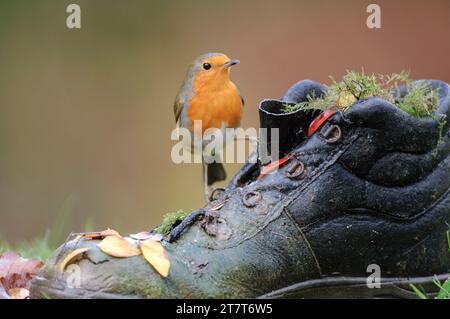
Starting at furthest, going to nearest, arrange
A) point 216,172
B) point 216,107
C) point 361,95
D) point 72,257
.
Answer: point 216,172 → point 216,107 → point 361,95 → point 72,257

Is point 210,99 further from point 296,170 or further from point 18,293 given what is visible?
point 18,293

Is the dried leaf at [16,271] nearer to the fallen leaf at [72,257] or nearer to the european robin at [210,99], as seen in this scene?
the fallen leaf at [72,257]

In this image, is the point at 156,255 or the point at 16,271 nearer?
the point at 156,255

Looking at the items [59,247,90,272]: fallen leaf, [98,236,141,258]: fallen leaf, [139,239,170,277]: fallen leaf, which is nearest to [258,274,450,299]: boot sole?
[139,239,170,277]: fallen leaf

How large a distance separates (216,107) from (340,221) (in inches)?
67.9

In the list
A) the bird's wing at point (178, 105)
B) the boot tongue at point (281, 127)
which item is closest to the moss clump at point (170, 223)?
the boot tongue at point (281, 127)

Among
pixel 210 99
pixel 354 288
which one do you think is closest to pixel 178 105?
pixel 210 99

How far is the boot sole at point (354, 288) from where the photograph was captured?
2424 millimetres

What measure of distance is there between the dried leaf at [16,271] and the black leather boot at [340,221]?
532mm

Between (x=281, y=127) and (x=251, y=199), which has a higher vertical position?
(x=281, y=127)

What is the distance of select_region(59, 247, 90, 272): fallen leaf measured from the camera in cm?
226

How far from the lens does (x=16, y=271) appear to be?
2.64 m

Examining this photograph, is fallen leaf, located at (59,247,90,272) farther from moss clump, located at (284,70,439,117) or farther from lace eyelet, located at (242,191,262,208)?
moss clump, located at (284,70,439,117)

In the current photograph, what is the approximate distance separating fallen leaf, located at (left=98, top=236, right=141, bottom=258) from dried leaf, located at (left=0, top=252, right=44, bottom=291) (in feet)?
1.25
